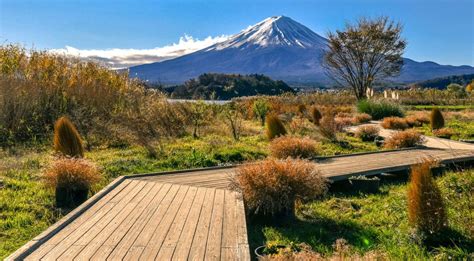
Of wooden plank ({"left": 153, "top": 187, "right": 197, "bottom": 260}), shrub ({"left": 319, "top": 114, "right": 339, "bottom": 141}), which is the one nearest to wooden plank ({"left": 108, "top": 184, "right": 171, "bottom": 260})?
wooden plank ({"left": 153, "top": 187, "right": 197, "bottom": 260})

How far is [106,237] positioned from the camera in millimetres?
4102

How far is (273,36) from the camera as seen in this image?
16338 centimetres

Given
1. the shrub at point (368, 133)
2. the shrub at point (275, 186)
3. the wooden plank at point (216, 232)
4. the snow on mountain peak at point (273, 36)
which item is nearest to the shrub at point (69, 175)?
the wooden plank at point (216, 232)

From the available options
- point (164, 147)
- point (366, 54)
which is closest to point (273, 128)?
point (164, 147)

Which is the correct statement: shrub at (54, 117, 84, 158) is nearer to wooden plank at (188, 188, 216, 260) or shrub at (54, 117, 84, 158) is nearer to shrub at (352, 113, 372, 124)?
wooden plank at (188, 188, 216, 260)

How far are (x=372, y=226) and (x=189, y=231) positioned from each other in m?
2.14

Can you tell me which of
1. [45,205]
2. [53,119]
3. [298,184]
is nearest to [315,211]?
[298,184]

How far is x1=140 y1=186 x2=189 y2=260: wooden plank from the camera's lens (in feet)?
12.1

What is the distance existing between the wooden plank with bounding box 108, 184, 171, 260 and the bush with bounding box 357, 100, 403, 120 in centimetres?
1424

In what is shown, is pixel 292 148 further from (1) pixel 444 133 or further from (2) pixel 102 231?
(1) pixel 444 133

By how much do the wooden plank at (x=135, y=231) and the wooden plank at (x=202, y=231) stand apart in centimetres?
53

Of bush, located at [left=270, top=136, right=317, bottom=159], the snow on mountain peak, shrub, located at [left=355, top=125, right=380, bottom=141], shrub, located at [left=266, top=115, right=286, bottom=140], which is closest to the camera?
bush, located at [left=270, top=136, right=317, bottom=159]

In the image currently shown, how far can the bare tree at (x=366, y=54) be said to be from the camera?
86.5 feet

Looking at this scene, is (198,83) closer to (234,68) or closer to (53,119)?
(53,119)
